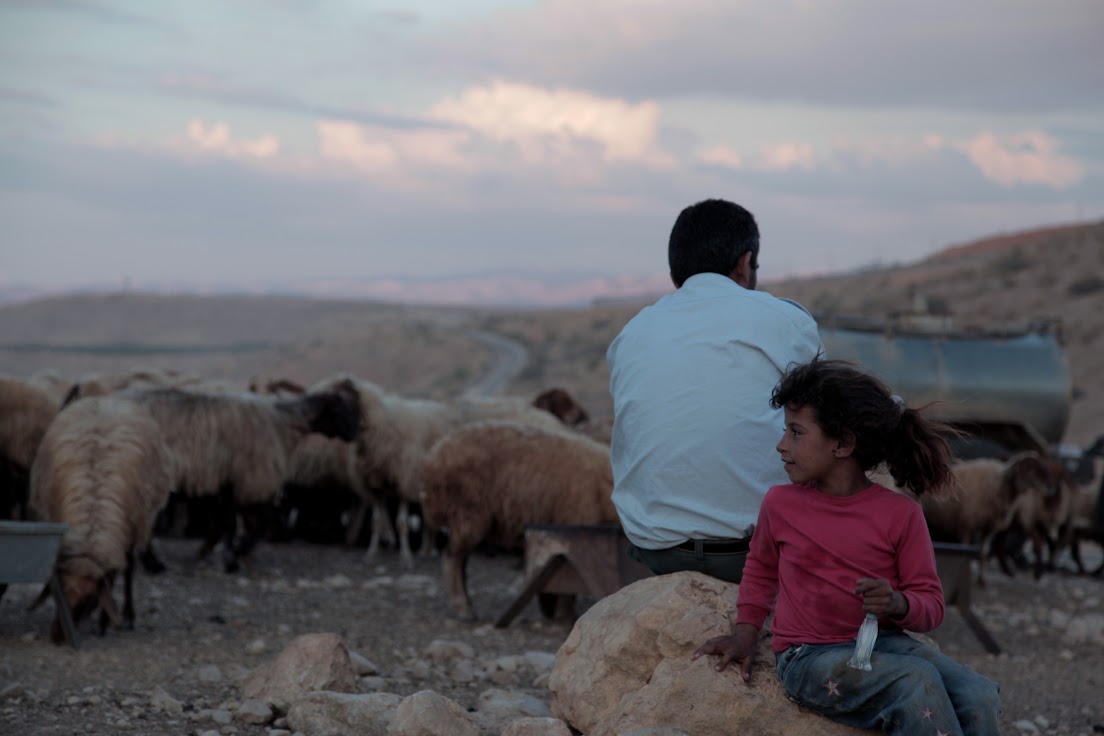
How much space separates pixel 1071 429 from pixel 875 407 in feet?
97.7

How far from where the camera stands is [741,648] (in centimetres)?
416

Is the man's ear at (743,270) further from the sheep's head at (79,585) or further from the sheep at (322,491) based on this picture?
the sheep at (322,491)

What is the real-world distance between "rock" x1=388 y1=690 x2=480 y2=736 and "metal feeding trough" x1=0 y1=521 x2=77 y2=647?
2.93 meters

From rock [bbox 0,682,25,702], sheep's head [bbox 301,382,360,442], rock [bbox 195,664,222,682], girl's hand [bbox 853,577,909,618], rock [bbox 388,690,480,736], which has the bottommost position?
rock [bbox 195,664,222,682]

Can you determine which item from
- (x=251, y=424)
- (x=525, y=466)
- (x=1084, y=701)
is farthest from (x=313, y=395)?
(x=1084, y=701)

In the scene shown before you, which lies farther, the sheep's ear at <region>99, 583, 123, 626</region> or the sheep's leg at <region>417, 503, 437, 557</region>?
the sheep's leg at <region>417, 503, 437, 557</region>

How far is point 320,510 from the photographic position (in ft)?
46.7

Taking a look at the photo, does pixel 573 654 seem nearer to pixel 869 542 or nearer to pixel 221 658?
pixel 869 542

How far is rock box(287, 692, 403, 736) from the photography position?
5328 millimetres

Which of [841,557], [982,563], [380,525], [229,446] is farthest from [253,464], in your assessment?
[841,557]

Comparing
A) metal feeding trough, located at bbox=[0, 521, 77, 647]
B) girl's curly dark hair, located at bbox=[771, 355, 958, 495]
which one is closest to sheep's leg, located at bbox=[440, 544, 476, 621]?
metal feeding trough, located at bbox=[0, 521, 77, 647]

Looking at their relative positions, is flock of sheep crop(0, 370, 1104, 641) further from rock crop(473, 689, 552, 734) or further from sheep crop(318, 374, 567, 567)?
rock crop(473, 689, 552, 734)

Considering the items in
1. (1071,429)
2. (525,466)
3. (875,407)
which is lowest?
(1071,429)

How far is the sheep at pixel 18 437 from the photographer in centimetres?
1160
